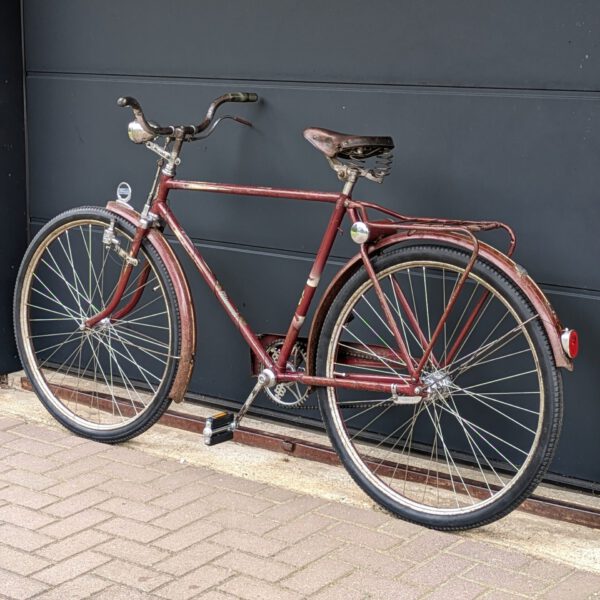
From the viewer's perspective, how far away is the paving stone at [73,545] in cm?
392

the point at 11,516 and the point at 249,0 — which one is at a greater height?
the point at 249,0

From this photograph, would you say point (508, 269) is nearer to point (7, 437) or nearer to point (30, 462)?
point (30, 462)

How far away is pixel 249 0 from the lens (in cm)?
493

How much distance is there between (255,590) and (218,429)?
3.47 feet

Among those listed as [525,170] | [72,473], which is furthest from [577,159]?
[72,473]

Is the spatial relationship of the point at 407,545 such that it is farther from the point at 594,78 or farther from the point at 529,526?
the point at 594,78

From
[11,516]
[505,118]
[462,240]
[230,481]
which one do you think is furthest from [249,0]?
[11,516]

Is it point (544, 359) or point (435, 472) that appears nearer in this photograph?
point (544, 359)

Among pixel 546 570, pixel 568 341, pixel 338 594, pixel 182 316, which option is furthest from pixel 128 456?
pixel 568 341

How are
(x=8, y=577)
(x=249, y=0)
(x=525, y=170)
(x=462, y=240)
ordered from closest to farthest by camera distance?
1. (x=8, y=577)
2. (x=462, y=240)
3. (x=525, y=170)
4. (x=249, y=0)

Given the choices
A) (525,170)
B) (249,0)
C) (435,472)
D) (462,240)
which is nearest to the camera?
(462,240)

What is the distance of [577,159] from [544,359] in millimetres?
769

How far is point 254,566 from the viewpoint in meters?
→ 3.84

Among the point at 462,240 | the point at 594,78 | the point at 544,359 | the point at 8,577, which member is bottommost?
the point at 8,577
